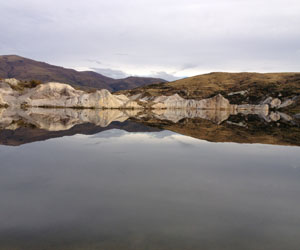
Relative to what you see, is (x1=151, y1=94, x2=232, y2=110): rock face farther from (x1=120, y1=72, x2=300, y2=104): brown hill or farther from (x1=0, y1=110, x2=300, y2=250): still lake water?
(x1=0, y1=110, x2=300, y2=250): still lake water

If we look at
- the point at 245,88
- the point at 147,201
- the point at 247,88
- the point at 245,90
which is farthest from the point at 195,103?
the point at 147,201

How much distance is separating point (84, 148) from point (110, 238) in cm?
960

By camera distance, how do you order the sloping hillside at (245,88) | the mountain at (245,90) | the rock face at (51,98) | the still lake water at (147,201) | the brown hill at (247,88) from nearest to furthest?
the still lake water at (147,201) → the rock face at (51,98) → the mountain at (245,90) → the brown hill at (247,88) → the sloping hillside at (245,88)

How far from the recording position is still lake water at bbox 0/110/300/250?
480cm

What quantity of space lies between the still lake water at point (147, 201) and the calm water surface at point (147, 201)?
0.02 metres

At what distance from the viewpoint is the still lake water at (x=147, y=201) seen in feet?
15.7

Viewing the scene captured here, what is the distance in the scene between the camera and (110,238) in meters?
4.76

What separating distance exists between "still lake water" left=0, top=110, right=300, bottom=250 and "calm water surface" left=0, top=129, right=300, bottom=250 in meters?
0.02

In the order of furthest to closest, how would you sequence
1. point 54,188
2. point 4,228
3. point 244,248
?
1. point 54,188
2. point 4,228
3. point 244,248

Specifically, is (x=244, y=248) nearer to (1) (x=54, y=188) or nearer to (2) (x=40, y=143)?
(1) (x=54, y=188)

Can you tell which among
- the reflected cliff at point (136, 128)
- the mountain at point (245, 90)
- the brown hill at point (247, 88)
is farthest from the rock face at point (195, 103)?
the reflected cliff at point (136, 128)

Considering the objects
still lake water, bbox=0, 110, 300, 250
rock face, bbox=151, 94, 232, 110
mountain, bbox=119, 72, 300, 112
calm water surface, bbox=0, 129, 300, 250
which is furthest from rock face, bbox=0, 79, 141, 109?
mountain, bbox=119, 72, 300, 112

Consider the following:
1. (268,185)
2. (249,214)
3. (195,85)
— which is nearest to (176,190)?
(249,214)

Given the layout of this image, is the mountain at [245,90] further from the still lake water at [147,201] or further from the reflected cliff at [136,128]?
the still lake water at [147,201]
